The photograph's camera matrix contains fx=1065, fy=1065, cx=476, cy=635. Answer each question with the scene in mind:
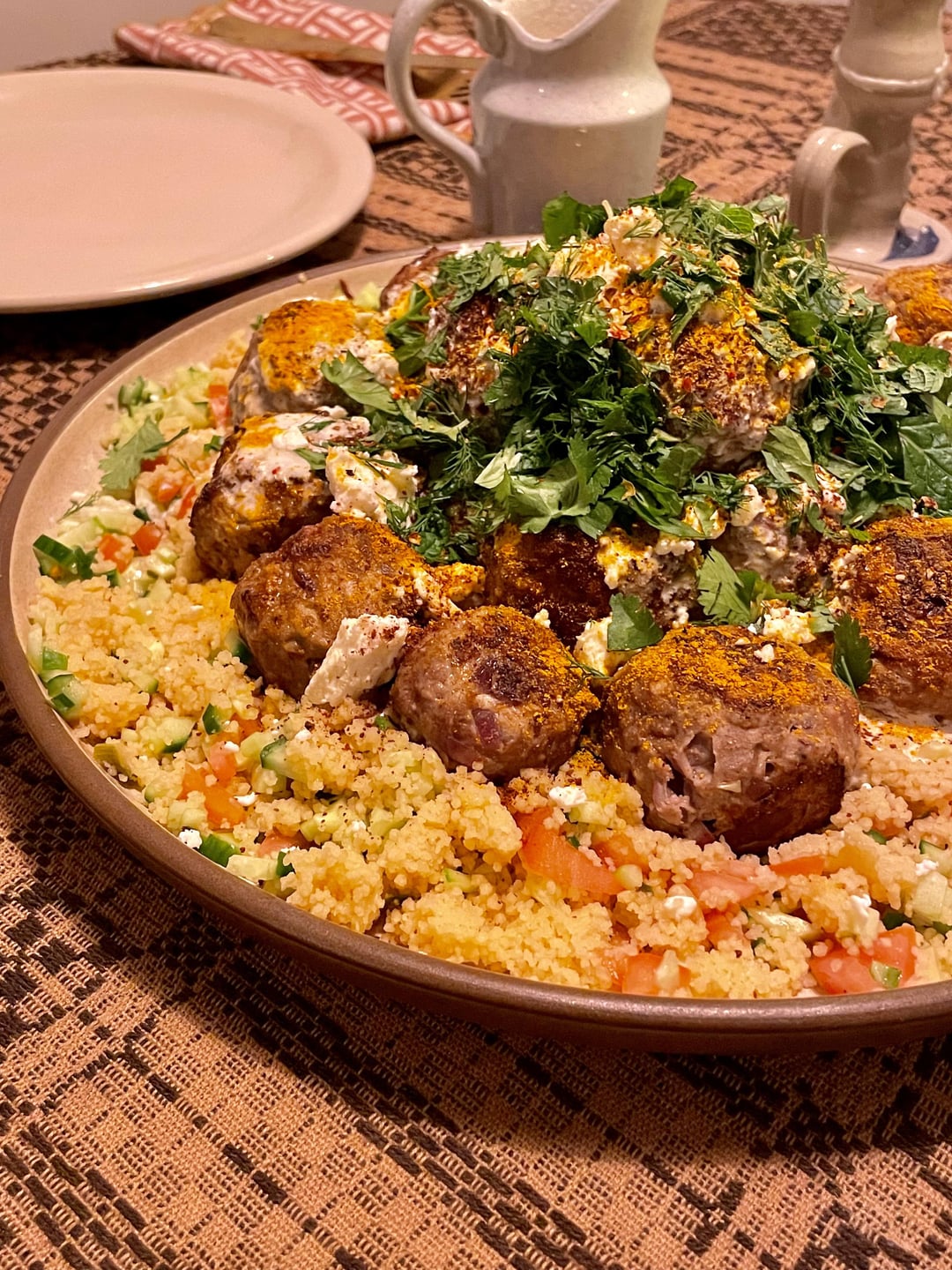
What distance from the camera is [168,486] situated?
212 cm

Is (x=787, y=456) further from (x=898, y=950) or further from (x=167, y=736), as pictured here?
(x=167, y=736)

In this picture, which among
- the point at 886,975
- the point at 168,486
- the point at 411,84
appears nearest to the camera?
the point at 886,975

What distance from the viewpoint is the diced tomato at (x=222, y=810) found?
5.00 feet

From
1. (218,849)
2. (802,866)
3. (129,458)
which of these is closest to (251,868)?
(218,849)

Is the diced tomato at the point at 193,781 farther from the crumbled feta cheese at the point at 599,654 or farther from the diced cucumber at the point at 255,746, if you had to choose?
the crumbled feta cheese at the point at 599,654

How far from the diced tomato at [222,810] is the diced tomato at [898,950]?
88 cm

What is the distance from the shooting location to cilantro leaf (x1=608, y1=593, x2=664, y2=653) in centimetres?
167

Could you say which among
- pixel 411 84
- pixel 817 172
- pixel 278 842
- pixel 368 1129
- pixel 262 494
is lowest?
pixel 368 1129

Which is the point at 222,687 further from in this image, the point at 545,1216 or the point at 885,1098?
the point at 885,1098

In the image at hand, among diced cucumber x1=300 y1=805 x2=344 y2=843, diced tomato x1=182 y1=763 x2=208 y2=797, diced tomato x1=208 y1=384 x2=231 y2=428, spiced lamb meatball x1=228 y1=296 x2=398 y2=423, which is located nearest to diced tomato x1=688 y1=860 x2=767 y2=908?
diced cucumber x1=300 y1=805 x2=344 y2=843

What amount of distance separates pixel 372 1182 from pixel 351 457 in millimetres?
1143

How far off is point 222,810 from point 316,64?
3.52m

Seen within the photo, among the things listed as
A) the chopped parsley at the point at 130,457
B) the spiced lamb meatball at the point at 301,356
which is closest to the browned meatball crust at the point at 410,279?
the spiced lamb meatball at the point at 301,356

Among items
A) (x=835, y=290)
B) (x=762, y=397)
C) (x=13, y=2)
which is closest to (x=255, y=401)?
(x=762, y=397)
